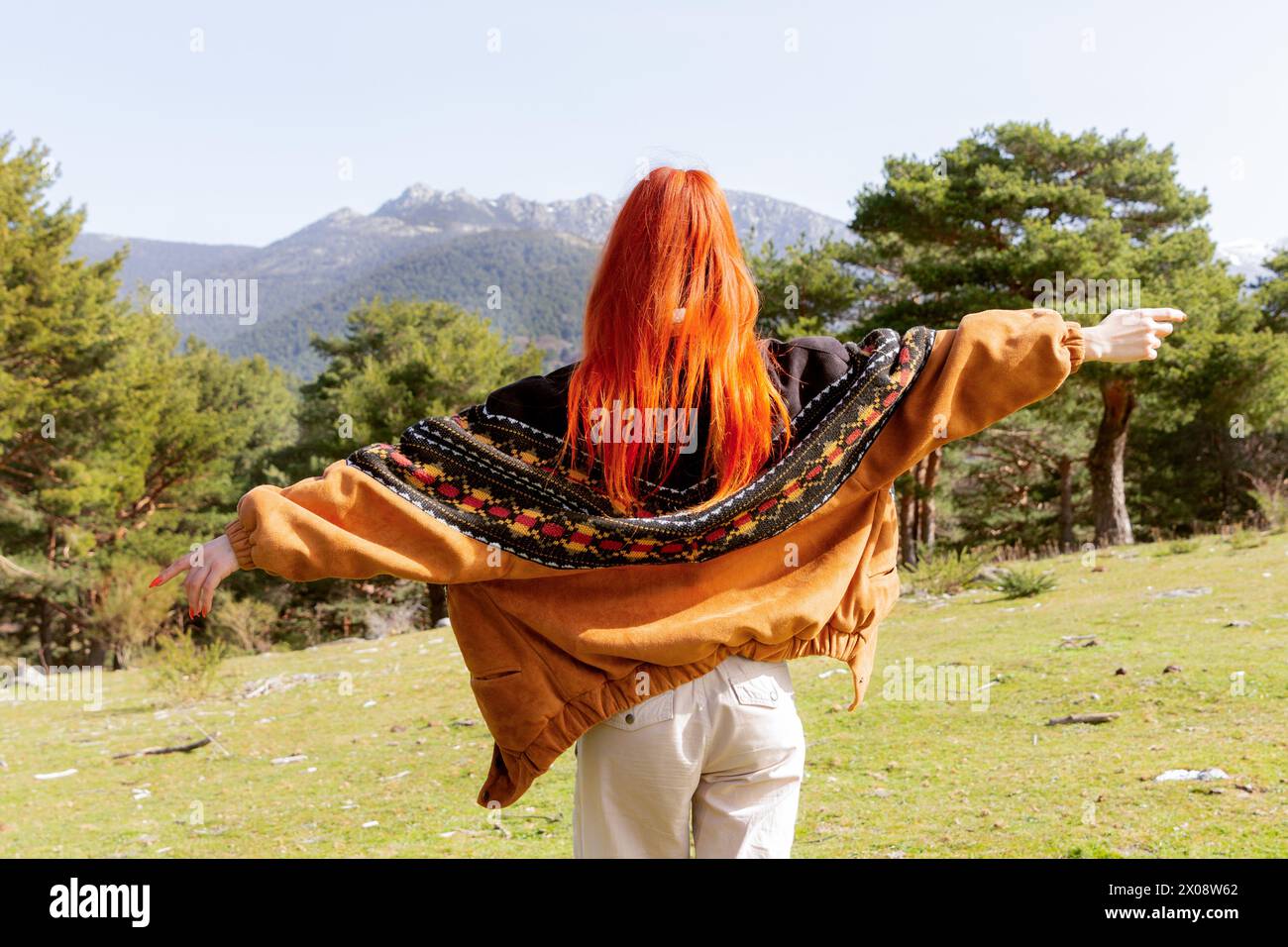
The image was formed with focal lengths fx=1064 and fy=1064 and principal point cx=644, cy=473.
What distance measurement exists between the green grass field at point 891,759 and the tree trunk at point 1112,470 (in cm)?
690

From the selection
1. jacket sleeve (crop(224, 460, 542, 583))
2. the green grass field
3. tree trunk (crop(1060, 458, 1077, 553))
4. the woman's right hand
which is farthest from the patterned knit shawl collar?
tree trunk (crop(1060, 458, 1077, 553))

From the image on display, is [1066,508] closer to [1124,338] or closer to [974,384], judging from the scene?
[1124,338]

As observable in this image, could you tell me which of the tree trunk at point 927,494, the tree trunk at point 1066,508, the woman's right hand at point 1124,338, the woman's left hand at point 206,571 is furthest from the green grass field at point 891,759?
the tree trunk at point 927,494

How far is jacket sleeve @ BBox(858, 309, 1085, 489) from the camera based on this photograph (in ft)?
7.08

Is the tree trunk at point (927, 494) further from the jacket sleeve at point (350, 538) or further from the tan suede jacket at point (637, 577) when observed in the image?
the jacket sleeve at point (350, 538)

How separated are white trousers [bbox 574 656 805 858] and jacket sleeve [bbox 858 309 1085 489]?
A: 52 cm

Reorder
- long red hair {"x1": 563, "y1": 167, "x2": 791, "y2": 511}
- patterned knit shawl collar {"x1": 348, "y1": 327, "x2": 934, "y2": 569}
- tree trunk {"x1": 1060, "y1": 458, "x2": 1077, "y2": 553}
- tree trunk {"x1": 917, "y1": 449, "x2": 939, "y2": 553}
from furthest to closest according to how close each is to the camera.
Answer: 1. tree trunk {"x1": 917, "y1": 449, "x2": 939, "y2": 553}
2. tree trunk {"x1": 1060, "y1": 458, "x2": 1077, "y2": 553}
3. patterned knit shawl collar {"x1": 348, "y1": 327, "x2": 934, "y2": 569}
4. long red hair {"x1": 563, "y1": 167, "x2": 791, "y2": 511}

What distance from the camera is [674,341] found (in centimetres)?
197

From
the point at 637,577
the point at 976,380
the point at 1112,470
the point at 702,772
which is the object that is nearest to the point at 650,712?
the point at 702,772

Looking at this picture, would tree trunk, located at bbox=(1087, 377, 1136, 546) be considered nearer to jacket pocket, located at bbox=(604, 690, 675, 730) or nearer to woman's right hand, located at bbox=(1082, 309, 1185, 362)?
woman's right hand, located at bbox=(1082, 309, 1185, 362)

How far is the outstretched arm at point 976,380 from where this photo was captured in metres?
2.16

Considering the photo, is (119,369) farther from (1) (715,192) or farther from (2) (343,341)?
(1) (715,192)

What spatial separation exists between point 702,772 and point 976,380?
3.14ft
